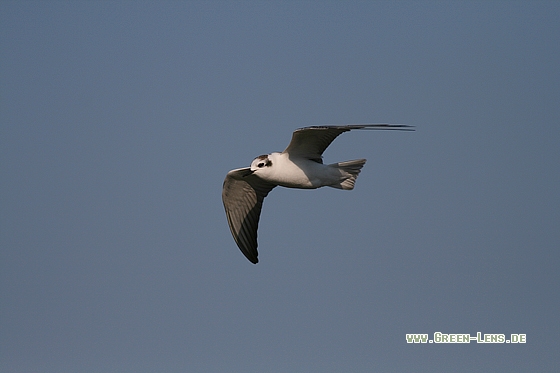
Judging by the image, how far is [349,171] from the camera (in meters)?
13.2

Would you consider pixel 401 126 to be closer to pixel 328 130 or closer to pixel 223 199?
pixel 328 130

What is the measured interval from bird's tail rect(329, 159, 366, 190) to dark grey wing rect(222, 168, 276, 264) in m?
1.95

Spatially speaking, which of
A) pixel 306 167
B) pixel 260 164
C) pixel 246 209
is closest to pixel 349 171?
pixel 306 167

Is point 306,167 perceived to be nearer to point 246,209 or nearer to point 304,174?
point 304,174

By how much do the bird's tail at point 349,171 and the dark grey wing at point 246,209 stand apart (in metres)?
1.95

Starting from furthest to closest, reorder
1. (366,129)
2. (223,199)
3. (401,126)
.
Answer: (223,199) → (366,129) → (401,126)

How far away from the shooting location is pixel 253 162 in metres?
13.0

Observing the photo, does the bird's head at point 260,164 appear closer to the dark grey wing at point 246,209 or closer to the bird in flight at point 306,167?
the bird in flight at point 306,167

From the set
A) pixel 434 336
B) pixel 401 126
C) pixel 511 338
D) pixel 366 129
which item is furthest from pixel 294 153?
pixel 511 338

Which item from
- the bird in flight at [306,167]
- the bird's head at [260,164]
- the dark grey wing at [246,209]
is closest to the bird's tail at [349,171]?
the bird in flight at [306,167]

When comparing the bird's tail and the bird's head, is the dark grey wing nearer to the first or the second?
the bird's head

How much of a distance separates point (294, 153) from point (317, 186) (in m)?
0.68

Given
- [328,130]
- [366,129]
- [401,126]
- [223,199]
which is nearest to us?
[401,126]

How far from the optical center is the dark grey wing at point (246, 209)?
48.4 ft
